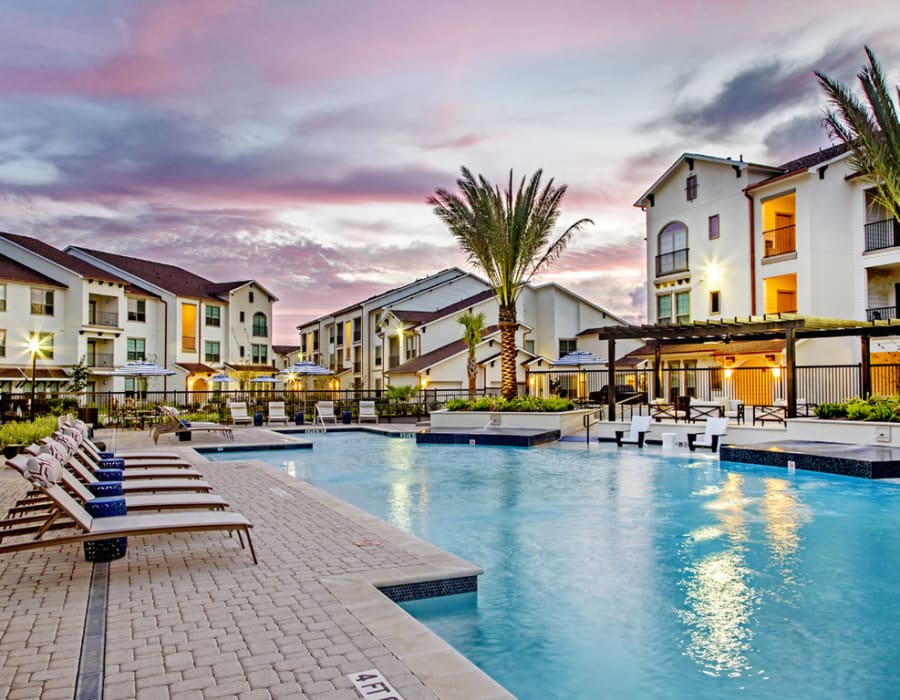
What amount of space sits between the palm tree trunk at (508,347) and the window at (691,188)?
1245 cm

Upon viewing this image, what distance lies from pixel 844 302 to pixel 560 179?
1173cm

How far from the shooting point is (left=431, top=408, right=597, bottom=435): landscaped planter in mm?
20766

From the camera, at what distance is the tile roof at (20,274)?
1405 inches

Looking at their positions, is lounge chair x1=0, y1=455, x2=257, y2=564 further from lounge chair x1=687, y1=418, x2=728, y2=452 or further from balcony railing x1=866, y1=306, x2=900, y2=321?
balcony railing x1=866, y1=306, x2=900, y2=321

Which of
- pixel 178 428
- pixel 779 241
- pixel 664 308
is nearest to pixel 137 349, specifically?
pixel 178 428

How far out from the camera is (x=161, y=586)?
5.31 metres

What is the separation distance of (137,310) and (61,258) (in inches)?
208

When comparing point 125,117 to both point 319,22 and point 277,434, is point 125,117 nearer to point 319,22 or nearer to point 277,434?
point 319,22

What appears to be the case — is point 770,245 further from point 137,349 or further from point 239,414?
point 137,349

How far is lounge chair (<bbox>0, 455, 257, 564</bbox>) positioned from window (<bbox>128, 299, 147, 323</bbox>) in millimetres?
40307

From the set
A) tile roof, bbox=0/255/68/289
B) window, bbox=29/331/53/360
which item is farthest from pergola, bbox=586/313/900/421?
tile roof, bbox=0/255/68/289

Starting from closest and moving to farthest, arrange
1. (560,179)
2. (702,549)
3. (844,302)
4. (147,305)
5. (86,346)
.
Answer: (702,549)
(560,179)
(844,302)
(86,346)
(147,305)

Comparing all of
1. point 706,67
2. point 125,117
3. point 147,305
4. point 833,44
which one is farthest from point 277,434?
point 147,305

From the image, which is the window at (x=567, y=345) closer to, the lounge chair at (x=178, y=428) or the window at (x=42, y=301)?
the lounge chair at (x=178, y=428)
